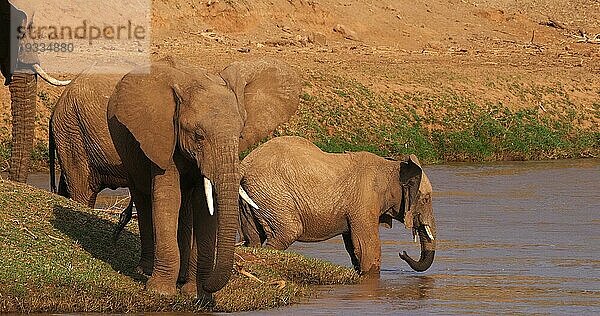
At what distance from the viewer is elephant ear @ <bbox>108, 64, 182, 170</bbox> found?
383 inches

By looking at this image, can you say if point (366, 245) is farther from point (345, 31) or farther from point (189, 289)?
point (345, 31)

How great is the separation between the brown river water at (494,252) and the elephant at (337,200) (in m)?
0.42

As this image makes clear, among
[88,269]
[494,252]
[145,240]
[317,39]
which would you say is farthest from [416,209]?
[317,39]

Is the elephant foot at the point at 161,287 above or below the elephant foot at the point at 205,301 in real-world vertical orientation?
above

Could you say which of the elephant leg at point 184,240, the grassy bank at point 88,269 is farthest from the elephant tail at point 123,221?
the elephant leg at point 184,240

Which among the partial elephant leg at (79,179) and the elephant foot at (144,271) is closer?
the elephant foot at (144,271)

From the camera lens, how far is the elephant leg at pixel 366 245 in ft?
41.5

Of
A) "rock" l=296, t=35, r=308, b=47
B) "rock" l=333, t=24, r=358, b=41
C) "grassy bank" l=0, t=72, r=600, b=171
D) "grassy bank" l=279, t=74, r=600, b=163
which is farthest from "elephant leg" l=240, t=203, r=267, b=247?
"rock" l=333, t=24, r=358, b=41

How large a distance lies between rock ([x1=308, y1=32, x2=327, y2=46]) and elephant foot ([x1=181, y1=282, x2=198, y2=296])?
21.4 meters

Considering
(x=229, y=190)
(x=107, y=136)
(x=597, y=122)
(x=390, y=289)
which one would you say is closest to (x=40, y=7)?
(x=597, y=122)

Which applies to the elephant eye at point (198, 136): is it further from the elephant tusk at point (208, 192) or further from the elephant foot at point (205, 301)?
the elephant foot at point (205, 301)

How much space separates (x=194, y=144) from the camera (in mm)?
9578

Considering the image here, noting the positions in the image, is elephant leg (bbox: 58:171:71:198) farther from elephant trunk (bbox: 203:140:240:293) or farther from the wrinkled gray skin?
elephant trunk (bbox: 203:140:240:293)

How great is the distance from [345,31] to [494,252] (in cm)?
1875
